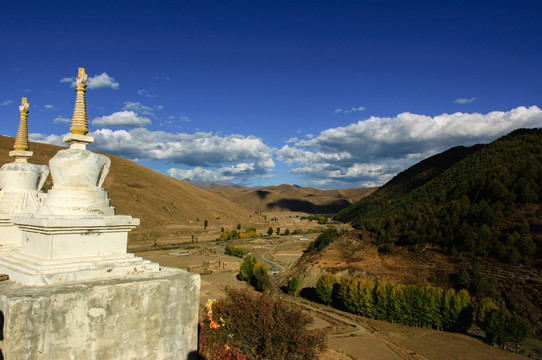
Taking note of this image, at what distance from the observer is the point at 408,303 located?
90.8 ft

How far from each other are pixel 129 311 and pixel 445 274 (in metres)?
32.7

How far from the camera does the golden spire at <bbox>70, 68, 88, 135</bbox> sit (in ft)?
24.1

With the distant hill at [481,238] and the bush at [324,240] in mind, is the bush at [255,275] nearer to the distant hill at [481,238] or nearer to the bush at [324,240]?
the distant hill at [481,238]

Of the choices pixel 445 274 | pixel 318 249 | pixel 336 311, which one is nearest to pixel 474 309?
pixel 445 274

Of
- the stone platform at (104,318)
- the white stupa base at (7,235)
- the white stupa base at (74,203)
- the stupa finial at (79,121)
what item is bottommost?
the stone platform at (104,318)

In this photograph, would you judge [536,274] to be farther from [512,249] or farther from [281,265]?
[281,265]

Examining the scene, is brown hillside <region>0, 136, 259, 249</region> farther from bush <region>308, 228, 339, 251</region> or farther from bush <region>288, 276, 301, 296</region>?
bush <region>288, 276, 301, 296</region>

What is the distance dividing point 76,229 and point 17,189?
161 inches

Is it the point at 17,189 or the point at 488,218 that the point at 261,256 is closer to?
the point at 488,218

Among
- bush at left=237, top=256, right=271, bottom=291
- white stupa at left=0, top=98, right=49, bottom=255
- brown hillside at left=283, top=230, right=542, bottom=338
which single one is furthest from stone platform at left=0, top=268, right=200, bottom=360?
bush at left=237, top=256, right=271, bottom=291

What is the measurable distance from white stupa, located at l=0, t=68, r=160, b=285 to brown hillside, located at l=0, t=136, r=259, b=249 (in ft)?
194

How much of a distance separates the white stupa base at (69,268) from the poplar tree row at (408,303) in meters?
25.1

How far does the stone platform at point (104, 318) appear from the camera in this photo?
505 cm

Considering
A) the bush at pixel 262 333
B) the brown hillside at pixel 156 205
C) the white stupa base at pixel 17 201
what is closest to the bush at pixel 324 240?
the brown hillside at pixel 156 205
